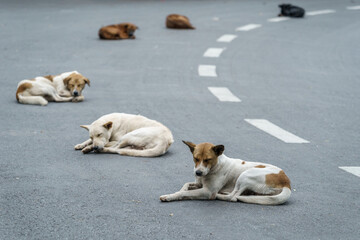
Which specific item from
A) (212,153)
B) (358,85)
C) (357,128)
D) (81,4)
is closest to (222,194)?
(212,153)

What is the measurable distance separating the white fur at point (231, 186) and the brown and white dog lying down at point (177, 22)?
16.0m

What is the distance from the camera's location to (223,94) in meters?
13.5

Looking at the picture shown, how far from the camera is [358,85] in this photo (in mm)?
14984

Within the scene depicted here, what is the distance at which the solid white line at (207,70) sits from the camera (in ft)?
51.2

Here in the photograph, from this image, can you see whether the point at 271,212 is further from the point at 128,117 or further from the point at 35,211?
the point at 128,117

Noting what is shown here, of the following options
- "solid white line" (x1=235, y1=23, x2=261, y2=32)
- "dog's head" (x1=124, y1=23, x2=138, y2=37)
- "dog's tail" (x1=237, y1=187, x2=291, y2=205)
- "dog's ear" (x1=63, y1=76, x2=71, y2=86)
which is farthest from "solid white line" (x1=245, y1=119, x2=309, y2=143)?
"solid white line" (x1=235, y1=23, x2=261, y2=32)

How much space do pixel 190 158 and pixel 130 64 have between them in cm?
827

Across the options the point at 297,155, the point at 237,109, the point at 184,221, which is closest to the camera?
the point at 184,221

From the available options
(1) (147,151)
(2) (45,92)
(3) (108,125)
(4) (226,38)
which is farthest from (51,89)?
(4) (226,38)

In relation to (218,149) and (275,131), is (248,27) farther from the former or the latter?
(218,149)

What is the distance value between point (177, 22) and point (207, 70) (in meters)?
6.66

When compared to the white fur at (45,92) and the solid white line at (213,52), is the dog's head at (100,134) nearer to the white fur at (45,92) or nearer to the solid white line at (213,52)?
the white fur at (45,92)

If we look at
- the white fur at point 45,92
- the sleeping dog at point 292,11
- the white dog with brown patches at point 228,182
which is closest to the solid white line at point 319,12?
the sleeping dog at point 292,11

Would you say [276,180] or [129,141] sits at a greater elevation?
[276,180]
